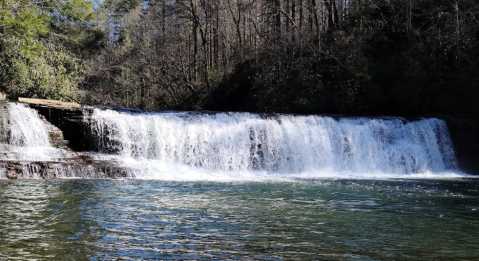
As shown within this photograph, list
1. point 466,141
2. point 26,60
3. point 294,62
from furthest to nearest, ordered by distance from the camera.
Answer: point 294,62 < point 26,60 < point 466,141

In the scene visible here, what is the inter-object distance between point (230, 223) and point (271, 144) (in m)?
12.4

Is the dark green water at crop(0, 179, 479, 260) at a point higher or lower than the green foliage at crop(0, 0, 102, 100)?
lower

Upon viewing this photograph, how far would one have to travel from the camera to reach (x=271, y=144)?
20.2 m

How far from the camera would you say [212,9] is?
35.2m

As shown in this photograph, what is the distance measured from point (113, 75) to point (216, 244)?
36.7 m

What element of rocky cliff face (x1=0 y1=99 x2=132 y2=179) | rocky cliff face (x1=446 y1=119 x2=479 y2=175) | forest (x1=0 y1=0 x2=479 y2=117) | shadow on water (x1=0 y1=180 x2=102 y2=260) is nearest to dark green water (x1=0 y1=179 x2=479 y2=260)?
shadow on water (x1=0 y1=180 x2=102 y2=260)

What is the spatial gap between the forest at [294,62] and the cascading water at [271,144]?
11.0ft

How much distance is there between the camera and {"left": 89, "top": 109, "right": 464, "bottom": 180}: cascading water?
18406 mm

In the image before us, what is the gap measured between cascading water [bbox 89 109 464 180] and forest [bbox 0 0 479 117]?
334cm

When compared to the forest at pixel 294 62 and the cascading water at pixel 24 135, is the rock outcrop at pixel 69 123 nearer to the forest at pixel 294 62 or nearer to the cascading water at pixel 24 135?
the cascading water at pixel 24 135

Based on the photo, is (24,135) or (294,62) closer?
(24,135)

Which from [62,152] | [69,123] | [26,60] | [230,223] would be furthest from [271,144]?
[26,60]

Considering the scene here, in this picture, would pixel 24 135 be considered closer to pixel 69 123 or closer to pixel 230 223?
pixel 69 123

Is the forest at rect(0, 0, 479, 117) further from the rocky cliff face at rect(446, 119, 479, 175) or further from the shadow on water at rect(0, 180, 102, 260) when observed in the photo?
the shadow on water at rect(0, 180, 102, 260)
